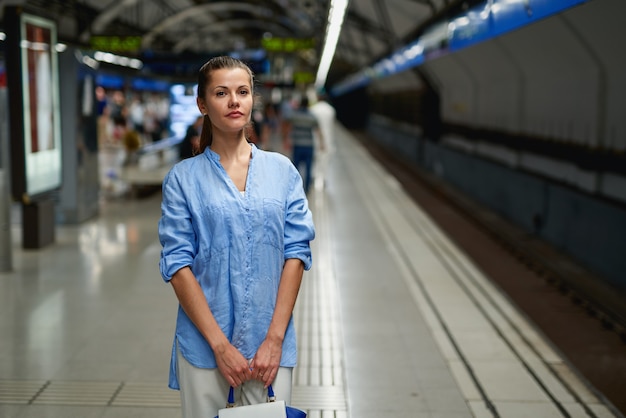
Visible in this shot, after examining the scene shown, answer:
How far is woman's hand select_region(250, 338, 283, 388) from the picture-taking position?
224 centimetres

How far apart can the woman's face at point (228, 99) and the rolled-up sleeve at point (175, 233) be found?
0.73ft

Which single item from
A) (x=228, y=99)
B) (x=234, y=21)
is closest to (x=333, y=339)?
(x=228, y=99)

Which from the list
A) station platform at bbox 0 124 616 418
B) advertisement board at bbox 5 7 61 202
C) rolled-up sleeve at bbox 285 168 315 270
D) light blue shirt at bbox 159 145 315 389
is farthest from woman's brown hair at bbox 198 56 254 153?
advertisement board at bbox 5 7 61 202

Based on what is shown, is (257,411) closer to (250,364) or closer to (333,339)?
(250,364)

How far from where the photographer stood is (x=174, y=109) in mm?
17141

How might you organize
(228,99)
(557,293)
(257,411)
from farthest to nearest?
1. (557,293)
2. (228,99)
3. (257,411)

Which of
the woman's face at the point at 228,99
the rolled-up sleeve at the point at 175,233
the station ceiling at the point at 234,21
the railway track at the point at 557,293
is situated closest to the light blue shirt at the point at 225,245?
the rolled-up sleeve at the point at 175,233

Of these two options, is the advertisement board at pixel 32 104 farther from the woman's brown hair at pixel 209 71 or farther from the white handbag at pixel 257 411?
the white handbag at pixel 257 411

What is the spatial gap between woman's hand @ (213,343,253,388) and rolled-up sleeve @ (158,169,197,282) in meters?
0.26

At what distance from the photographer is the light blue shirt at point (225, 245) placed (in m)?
2.25

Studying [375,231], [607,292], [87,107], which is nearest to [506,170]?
[375,231]

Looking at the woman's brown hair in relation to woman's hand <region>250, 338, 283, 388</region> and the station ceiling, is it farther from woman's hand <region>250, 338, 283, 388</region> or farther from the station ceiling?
the station ceiling

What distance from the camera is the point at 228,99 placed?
2297 millimetres

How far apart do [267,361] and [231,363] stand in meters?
0.10
